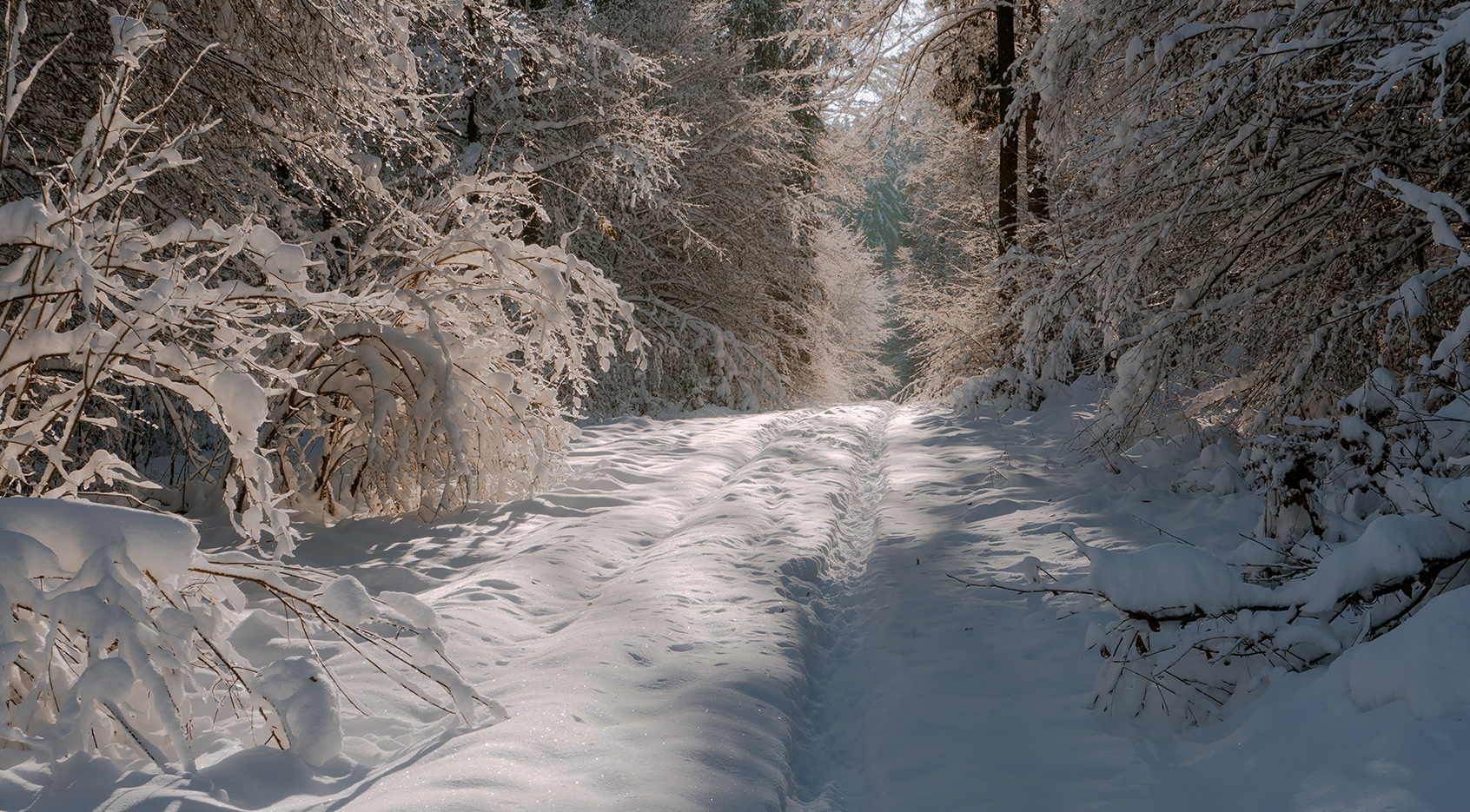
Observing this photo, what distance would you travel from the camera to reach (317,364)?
17.1 feet

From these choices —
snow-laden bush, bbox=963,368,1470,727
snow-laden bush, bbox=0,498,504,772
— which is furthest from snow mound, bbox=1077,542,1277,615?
snow-laden bush, bbox=0,498,504,772

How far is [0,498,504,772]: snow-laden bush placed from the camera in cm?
214

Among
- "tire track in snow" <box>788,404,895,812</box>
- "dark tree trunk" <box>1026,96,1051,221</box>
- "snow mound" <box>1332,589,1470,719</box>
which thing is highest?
"dark tree trunk" <box>1026,96,1051,221</box>

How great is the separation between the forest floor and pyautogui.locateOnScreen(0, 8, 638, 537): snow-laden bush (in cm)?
55

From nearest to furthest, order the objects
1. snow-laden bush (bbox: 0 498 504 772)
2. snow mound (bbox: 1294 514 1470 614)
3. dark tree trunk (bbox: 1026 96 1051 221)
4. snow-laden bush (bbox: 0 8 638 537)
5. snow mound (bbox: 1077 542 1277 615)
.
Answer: snow-laden bush (bbox: 0 498 504 772) → snow mound (bbox: 1294 514 1470 614) → snow mound (bbox: 1077 542 1277 615) → snow-laden bush (bbox: 0 8 638 537) → dark tree trunk (bbox: 1026 96 1051 221)

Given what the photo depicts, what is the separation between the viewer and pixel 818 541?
5.47m

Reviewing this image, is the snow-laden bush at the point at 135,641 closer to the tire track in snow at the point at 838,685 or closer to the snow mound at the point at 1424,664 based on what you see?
the tire track in snow at the point at 838,685

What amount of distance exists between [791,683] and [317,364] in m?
3.75

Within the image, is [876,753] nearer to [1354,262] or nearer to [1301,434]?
[1301,434]

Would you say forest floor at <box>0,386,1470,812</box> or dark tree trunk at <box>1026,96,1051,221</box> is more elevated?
dark tree trunk at <box>1026,96,1051,221</box>

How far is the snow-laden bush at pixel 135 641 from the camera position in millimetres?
2141

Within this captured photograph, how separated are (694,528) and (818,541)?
0.87 m

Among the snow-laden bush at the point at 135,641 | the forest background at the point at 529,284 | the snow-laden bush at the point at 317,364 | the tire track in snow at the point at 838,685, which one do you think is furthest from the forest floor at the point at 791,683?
the snow-laden bush at the point at 317,364

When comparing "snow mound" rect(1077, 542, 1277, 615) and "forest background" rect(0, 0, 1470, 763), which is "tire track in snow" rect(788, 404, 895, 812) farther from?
"snow mound" rect(1077, 542, 1277, 615)
